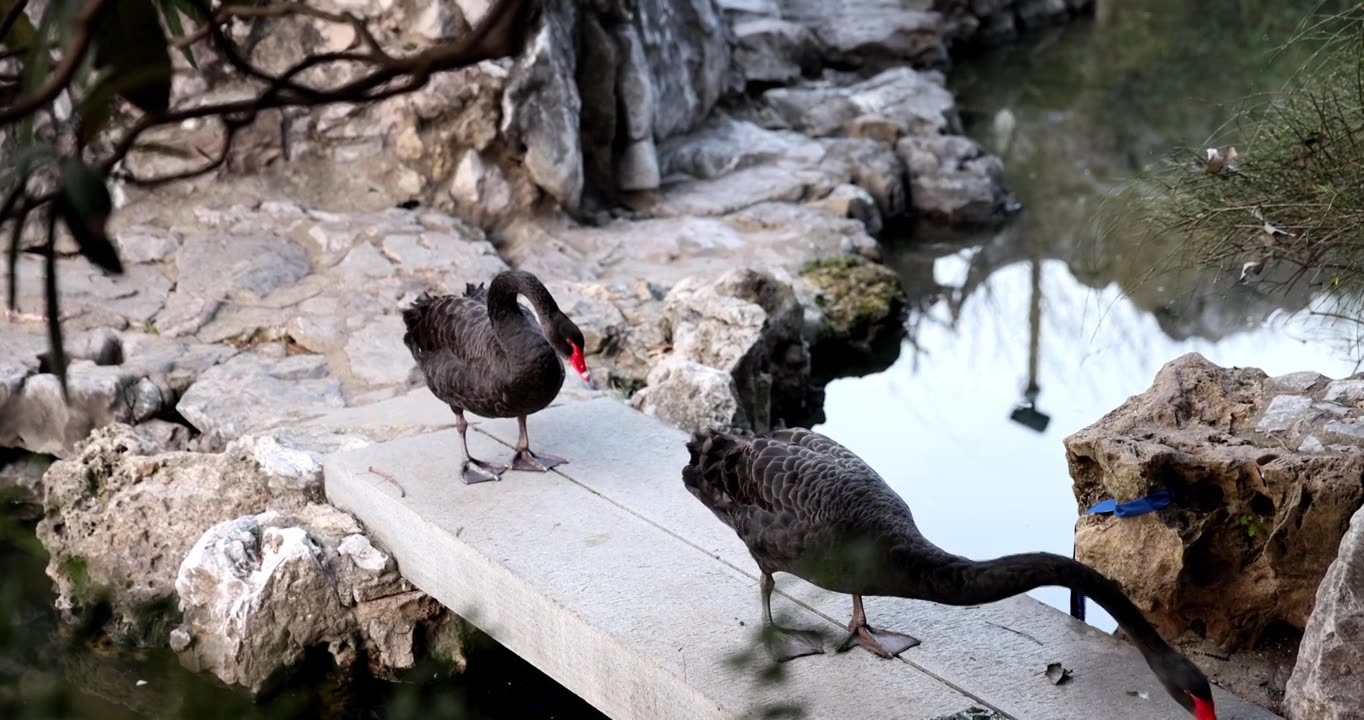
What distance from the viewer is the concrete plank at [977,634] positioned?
308 centimetres

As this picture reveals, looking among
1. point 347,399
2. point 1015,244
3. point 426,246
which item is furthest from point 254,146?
point 1015,244

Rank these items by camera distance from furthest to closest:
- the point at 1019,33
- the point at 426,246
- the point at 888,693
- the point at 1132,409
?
1. the point at 1019,33
2. the point at 426,246
3. the point at 1132,409
4. the point at 888,693

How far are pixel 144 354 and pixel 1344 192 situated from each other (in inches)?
174

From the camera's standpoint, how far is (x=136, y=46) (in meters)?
1.14

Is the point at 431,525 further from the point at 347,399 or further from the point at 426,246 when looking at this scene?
the point at 426,246

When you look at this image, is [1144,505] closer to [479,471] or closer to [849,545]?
[849,545]

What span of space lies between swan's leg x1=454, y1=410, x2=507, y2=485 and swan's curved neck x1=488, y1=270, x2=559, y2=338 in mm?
382

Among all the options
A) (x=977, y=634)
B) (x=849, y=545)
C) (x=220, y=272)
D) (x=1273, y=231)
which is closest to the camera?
(x=849, y=545)

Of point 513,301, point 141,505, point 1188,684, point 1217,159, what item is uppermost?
point 1217,159

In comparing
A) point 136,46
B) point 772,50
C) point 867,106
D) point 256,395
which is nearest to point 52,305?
point 136,46

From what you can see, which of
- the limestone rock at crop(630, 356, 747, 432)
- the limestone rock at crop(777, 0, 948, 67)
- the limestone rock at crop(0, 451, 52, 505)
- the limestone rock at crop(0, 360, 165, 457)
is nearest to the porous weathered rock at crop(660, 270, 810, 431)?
the limestone rock at crop(630, 356, 747, 432)

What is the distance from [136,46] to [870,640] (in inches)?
98.2

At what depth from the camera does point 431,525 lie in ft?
13.2

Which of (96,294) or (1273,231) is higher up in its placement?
(1273,231)
